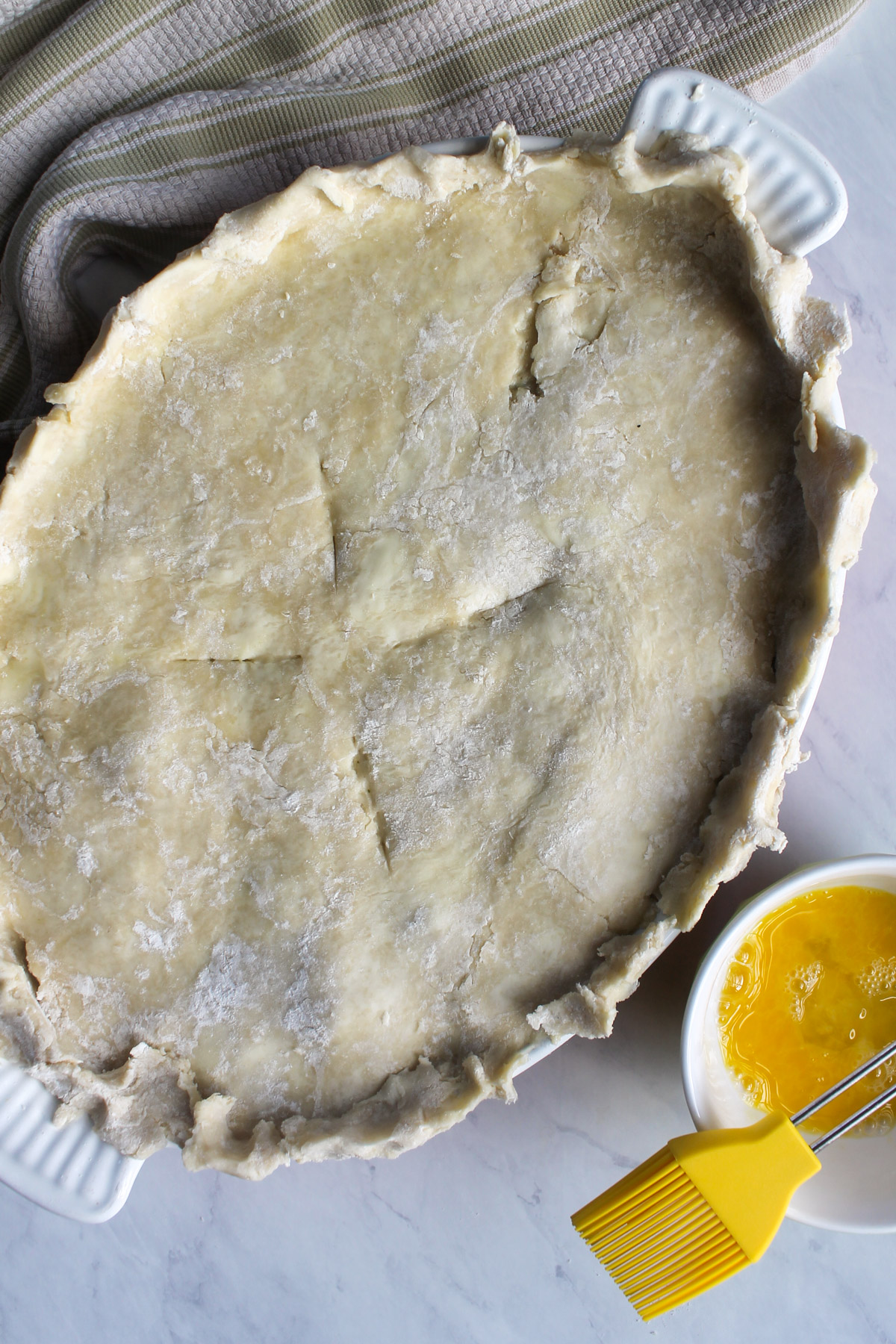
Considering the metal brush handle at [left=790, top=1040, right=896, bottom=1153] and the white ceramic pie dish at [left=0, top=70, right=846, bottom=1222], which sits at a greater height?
the white ceramic pie dish at [left=0, top=70, right=846, bottom=1222]

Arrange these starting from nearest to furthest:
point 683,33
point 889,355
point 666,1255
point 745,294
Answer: point 745,294 → point 666,1255 → point 683,33 → point 889,355

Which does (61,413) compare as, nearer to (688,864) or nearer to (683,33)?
(688,864)

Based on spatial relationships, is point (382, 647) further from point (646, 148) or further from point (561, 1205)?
point (561, 1205)

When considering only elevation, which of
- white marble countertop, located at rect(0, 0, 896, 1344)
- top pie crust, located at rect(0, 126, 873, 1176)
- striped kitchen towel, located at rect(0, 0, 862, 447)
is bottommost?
white marble countertop, located at rect(0, 0, 896, 1344)

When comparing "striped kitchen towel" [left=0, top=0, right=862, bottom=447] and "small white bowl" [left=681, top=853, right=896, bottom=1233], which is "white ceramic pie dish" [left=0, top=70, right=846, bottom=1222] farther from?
"striped kitchen towel" [left=0, top=0, right=862, bottom=447]

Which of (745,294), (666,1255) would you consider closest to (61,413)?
(745,294)

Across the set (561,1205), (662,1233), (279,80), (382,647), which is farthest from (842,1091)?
(279,80)

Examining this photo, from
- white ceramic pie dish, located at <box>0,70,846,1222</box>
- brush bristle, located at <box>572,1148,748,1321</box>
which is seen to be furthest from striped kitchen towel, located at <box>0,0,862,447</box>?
brush bristle, located at <box>572,1148,748,1321</box>
